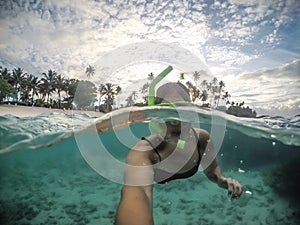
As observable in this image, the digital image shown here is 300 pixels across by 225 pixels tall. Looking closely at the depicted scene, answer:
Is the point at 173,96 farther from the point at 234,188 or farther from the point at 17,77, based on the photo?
the point at 17,77

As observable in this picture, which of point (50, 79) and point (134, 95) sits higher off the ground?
point (50, 79)

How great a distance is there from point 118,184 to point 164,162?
10.7m

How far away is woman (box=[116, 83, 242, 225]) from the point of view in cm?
159

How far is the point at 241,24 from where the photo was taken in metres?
5.61

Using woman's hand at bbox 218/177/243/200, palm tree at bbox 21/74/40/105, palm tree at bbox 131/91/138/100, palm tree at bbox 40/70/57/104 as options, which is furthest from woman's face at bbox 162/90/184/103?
palm tree at bbox 21/74/40/105

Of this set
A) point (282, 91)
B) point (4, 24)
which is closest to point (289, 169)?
point (282, 91)

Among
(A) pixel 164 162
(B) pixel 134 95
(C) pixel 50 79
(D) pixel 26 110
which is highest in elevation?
(C) pixel 50 79

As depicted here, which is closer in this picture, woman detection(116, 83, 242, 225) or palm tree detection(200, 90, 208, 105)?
woman detection(116, 83, 242, 225)

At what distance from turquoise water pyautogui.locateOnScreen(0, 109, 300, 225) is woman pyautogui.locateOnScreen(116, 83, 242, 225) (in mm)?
3305

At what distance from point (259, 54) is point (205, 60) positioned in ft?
5.13

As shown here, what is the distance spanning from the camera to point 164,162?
2693 millimetres

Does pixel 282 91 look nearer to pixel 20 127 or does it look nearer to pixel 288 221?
pixel 20 127

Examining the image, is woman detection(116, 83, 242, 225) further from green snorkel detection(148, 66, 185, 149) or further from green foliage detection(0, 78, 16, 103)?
green foliage detection(0, 78, 16, 103)

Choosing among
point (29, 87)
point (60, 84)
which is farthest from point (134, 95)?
point (29, 87)
